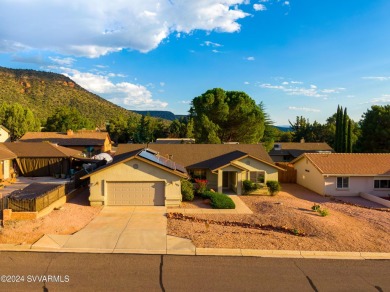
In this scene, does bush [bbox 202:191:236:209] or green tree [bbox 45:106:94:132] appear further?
green tree [bbox 45:106:94:132]

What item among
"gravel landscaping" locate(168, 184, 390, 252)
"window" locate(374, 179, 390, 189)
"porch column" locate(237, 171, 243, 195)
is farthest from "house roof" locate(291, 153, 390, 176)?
"porch column" locate(237, 171, 243, 195)

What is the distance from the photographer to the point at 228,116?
43750 millimetres

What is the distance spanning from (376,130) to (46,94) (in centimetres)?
9443

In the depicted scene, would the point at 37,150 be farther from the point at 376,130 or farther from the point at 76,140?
the point at 376,130

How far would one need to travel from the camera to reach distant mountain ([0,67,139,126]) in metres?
86.8

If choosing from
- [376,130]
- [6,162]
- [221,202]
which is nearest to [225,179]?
[221,202]

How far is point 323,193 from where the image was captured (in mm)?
26688

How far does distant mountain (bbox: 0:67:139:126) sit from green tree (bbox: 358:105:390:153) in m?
79.5

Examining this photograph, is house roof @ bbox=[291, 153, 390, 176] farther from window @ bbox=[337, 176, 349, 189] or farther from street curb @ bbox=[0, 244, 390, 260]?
street curb @ bbox=[0, 244, 390, 260]

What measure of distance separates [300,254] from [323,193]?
15253 mm

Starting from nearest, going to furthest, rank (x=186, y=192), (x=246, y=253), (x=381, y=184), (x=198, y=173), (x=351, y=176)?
(x=246, y=253) → (x=186, y=192) → (x=351, y=176) → (x=381, y=184) → (x=198, y=173)

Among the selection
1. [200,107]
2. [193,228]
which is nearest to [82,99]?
[200,107]

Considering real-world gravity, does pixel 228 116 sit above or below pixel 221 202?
above

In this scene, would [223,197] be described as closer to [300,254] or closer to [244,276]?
[300,254]
